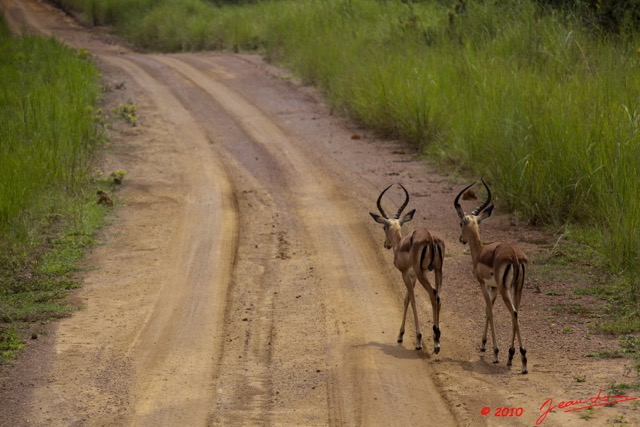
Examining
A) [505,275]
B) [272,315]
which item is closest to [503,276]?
[505,275]

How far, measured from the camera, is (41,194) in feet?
41.9

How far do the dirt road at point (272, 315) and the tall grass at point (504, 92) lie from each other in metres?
0.66

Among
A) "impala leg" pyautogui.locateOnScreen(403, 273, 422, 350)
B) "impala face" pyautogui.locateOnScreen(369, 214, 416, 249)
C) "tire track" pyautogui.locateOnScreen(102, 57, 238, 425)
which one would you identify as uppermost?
"impala face" pyautogui.locateOnScreen(369, 214, 416, 249)

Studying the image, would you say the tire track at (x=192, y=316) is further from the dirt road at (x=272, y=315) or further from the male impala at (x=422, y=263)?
the male impala at (x=422, y=263)

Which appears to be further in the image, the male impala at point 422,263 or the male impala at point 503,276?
the male impala at point 422,263

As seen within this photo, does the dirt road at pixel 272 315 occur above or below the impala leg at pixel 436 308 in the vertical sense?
below

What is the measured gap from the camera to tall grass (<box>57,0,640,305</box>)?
10.8m

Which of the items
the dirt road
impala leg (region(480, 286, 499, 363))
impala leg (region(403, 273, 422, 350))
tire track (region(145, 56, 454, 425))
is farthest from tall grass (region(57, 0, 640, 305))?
impala leg (region(403, 273, 422, 350))

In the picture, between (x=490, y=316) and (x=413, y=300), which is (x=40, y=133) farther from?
(x=490, y=316)

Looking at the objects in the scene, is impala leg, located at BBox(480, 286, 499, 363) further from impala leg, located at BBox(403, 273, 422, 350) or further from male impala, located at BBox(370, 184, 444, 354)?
impala leg, located at BBox(403, 273, 422, 350)

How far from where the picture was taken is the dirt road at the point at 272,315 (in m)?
7.15

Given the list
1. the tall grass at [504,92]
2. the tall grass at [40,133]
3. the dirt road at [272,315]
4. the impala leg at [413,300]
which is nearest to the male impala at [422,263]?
the impala leg at [413,300]

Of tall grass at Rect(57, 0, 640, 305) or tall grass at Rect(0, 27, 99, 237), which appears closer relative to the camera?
tall grass at Rect(57, 0, 640, 305)

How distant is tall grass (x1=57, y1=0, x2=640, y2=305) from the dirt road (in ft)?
2.15
